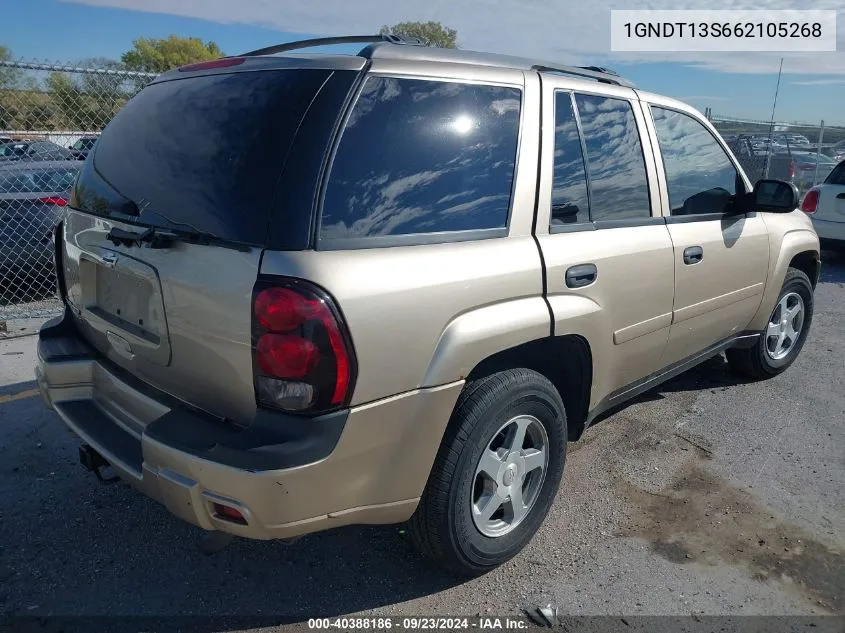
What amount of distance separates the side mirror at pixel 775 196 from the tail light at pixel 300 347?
3.05 m

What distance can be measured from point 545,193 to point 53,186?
5.72 metres

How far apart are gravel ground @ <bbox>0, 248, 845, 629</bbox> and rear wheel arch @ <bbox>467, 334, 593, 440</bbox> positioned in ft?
1.70

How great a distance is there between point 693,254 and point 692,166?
0.55 meters

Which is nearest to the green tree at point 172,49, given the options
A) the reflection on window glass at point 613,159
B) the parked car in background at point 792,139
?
the parked car in background at point 792,139

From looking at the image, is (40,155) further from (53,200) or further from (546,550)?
(546,550)

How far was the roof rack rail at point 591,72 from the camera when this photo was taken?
295 cm

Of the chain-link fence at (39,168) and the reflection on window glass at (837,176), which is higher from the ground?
the chain-link fence at (39,168)

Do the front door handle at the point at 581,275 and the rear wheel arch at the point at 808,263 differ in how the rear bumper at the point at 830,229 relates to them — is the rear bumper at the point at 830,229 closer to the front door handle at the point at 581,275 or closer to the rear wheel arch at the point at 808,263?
the rear wheel arch at the point at 808,263

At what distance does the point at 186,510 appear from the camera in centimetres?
216

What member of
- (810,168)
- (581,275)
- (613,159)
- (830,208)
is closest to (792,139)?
(810,168)

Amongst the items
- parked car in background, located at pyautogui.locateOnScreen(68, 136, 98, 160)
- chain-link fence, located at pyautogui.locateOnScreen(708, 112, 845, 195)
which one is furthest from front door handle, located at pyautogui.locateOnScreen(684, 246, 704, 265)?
chain-link fence, located at pyautogui.locateOnScreen(708, 112, 845, 195)

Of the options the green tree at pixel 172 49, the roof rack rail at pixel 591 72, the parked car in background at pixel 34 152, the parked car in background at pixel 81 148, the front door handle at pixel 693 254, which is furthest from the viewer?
→ the green tree at pixel 172 49

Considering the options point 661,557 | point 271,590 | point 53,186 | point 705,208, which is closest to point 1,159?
point 53,186

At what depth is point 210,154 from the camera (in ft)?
7.63
